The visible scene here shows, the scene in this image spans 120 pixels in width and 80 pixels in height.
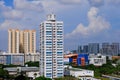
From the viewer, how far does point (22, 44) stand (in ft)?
103

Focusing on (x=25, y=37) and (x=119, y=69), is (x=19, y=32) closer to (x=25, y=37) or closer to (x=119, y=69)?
(x=25, y=37)

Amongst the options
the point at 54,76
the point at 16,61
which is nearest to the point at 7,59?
the point at 16,61

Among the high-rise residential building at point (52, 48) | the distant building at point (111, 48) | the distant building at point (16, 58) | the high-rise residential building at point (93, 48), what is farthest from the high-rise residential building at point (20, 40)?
the high-rise residential building at point (93, 48)

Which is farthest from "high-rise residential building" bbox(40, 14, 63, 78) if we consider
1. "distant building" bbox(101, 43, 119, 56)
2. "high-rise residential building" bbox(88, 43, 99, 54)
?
"high-rise residential building" bbox(88, 43, 99, 54)

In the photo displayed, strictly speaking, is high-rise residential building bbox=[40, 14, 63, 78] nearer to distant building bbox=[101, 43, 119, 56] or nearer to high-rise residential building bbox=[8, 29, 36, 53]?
high-rise residential building bbox=[8, 29, 36, 53]

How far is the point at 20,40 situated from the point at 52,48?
14589 mm

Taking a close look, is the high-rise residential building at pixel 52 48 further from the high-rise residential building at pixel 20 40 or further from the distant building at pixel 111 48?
the distant building at pixel 111 48

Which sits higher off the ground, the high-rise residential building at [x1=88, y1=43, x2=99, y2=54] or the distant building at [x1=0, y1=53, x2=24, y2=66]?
the high-rise residential building at [x1=88, y1=43, x2=99, y2=54]

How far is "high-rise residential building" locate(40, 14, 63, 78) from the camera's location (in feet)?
55.5

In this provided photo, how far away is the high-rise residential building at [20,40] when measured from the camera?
3083 cm

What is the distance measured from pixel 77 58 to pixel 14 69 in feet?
33.6

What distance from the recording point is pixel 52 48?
1692 cm

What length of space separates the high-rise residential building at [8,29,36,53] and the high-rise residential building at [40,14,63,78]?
46.6 ft

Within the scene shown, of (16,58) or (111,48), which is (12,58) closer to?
(16,58)
